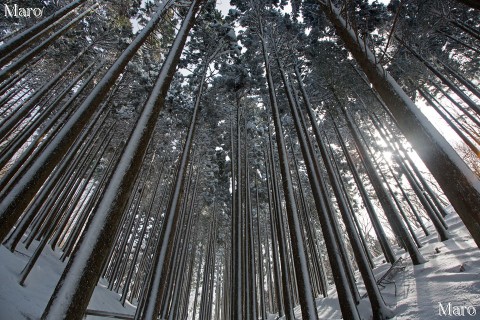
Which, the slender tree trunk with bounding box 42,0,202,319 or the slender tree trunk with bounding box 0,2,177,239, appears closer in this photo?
the slender tree trunk with bounding box 42,0,202,319

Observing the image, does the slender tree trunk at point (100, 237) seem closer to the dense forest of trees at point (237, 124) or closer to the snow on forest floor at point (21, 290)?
the dense forest of trees at point (237, 124)

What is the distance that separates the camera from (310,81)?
11125 millimetres

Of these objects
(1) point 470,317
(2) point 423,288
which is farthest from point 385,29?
(1) point 470,317

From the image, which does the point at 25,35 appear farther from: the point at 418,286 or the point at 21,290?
the point at 418,286

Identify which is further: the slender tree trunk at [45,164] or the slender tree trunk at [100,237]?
the slender tree trunk at [45,164]

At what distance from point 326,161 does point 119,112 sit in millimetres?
11456

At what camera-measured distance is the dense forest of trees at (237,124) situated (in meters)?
2.98

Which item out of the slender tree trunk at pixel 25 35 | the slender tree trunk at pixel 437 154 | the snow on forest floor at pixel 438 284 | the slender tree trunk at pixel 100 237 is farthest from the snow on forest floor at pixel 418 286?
the slender tree trunk at pixel 25 35

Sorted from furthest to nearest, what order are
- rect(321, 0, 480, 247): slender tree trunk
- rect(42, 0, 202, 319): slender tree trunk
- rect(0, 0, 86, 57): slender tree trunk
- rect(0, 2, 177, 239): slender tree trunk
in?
rect(0, 0, 86, 57): slender tree trunk, rect(321, 0, 480, 247): slender tree trunk, rect(0, 2, 177, 239): slender tree trunk, rect(42, 0, 202, 319): slender tree trunk

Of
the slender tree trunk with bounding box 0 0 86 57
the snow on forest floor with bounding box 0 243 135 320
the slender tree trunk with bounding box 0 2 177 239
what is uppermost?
the slender tree trunk with bounding box 0 0 86 57

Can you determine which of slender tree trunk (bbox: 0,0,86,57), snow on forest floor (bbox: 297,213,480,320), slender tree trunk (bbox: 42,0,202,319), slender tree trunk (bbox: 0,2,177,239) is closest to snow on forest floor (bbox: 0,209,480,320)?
snow on forest floor (bbox: 297,213,480,320)

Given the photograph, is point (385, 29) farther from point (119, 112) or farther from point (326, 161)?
point (119, 112)

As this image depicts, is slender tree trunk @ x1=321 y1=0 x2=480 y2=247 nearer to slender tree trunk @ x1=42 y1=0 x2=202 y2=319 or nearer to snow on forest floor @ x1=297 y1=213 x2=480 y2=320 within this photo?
snow on forest floor @ x1=297 y1=213 x2=480 y2=320

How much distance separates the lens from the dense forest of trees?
9.79 feet
